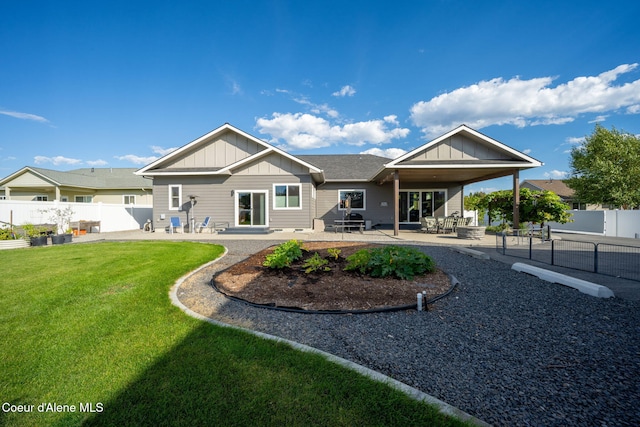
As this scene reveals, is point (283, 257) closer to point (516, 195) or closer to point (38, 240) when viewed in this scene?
point (38, 240)

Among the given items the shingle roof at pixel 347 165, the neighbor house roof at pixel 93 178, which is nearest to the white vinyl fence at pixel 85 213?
the neighbor house roof at pixel 93 178

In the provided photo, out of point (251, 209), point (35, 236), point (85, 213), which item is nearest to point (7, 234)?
point (35, 236)

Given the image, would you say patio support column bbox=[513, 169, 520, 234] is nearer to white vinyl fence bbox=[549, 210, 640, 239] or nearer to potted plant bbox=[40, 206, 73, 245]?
white vinyl fence bbox=[549, 210, 640, 239]

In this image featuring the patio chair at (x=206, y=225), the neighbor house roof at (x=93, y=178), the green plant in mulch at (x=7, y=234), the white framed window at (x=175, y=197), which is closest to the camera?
the green plant in mulch at (x=7, y=234)

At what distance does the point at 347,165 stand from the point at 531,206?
39.4 feet

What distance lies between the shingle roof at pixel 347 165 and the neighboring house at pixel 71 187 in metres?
16.6

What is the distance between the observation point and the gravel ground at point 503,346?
2.05 meters

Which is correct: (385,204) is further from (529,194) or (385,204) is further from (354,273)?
(354,273)

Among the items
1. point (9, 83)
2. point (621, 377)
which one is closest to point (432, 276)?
point (621, 377)

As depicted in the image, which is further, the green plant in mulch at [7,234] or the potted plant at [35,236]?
the potted plant at [35,236]

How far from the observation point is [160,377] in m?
2.26

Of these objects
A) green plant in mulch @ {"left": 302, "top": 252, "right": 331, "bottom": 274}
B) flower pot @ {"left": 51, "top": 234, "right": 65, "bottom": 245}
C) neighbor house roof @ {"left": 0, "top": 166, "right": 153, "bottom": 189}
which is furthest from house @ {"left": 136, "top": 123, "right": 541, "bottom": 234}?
neighbor house roof @ {"left": 0, "top": 166, "right": 153, "bottom": 189}

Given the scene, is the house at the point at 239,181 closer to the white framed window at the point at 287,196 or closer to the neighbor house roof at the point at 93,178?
the white framed window at the point at 287,196

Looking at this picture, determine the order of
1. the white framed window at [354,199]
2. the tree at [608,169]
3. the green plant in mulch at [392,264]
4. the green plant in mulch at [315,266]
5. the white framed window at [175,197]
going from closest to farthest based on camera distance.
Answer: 1. the green plant in mulch at [392,264]
2. the green plant in mulch at [315,266]
3. the white framed window at [175,197]
4. the white framed window at [354,199]
5. the tree at [608,169]
